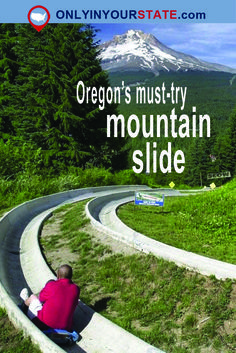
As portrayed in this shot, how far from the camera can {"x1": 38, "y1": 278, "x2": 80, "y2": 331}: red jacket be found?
6.54 meters

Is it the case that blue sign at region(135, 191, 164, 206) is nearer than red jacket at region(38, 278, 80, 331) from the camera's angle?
No

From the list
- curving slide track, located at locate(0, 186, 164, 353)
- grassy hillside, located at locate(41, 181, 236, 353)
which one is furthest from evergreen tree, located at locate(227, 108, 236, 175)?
grassy hillside, located at locate(41, 181, 236, 353)

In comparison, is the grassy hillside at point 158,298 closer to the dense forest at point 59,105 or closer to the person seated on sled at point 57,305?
the person seated on sled at point 57,305

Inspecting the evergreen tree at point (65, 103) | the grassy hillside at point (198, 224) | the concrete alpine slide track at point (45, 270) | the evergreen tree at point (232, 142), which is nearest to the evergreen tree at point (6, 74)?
the evergreen tree at point (65, 103)

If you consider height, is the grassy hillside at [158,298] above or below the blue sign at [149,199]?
below

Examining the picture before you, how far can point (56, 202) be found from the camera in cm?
2089

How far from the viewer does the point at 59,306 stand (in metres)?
6.57

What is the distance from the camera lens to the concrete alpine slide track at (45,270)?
6.36 meters

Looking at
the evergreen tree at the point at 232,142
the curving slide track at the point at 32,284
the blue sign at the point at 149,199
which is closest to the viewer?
the curving slide track at the point at 32,284

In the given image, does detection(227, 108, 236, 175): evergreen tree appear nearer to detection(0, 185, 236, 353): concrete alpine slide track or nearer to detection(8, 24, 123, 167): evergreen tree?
detection(8, 24, 123, 167): evergreen tree

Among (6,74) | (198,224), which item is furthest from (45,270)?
(6,74)

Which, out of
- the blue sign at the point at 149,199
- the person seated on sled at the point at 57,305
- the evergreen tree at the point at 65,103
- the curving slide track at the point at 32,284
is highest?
the evergreen tree at the point at 65,103

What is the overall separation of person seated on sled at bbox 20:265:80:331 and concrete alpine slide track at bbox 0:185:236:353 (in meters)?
0.30

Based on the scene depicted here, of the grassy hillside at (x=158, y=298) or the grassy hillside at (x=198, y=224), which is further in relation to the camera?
the grassy hillside at (x=198, y=224)
